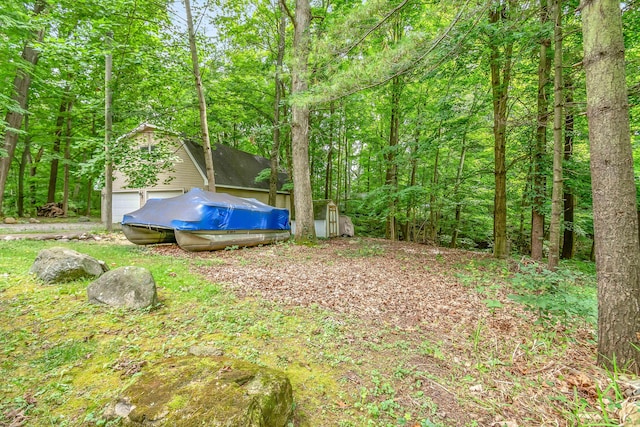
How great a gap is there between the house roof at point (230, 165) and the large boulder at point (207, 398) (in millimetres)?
12817

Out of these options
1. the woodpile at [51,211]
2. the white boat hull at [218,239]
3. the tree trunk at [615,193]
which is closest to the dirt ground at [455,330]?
the tree trunk at [615,193]

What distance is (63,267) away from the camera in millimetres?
4027

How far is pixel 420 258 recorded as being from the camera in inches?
274

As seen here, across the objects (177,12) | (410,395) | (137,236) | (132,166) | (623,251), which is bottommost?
(410,395)

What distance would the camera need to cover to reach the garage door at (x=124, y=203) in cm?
1510

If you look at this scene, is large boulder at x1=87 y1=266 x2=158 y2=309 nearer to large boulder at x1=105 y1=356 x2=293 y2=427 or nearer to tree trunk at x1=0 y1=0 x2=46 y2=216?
large boulder at x1=105 y1=356 x2=293 y2=427

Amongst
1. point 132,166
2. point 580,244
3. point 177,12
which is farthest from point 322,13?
point 580,244

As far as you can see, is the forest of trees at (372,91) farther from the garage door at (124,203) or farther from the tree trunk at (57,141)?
the garage door at (124,203)

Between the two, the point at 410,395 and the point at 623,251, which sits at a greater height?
the point at 623,251

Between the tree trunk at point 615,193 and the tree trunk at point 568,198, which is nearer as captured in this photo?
the tree trunk at point 615,193

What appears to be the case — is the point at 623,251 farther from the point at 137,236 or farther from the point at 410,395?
the point at 137,236

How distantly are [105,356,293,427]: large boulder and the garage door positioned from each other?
1582cm

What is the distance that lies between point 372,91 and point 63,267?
6419 millimetres

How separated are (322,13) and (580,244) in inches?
596
